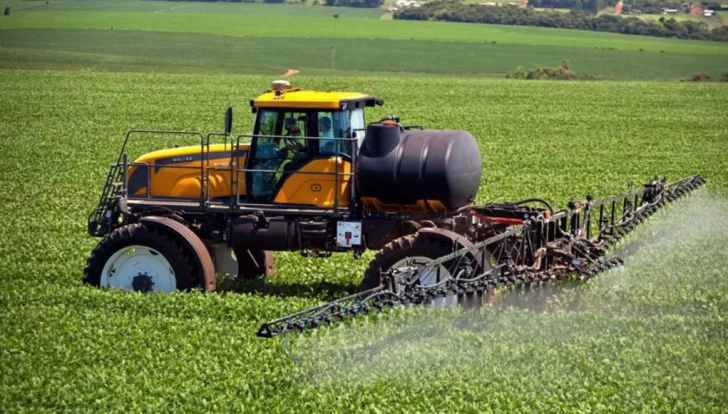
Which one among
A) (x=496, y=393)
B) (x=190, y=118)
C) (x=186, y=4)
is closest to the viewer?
(x=496, y=393)

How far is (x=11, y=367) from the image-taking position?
1177cm

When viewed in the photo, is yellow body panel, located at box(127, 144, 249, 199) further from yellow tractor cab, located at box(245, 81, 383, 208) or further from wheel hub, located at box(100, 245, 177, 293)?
wheel hub, located at box(100, 245, 177, 293)

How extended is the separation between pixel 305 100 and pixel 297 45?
71.3m

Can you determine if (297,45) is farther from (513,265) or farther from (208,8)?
(513,265)

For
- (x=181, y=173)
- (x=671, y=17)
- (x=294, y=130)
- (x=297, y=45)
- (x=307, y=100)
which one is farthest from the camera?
(x=671, y=17)

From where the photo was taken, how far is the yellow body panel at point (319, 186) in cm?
1478

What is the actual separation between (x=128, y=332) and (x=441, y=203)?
392cm

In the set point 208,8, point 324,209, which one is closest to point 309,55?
point 208,8

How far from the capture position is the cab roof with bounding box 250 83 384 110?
14.7 metres

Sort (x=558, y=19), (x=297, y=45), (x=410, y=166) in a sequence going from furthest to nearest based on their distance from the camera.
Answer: (x=558, y=19) → (x=297, y=45) → (x=410, y=166)

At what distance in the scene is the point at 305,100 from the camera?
1477cm

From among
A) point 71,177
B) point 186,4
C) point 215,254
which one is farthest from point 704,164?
point 186,4

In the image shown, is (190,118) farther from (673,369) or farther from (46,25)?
(46,25)

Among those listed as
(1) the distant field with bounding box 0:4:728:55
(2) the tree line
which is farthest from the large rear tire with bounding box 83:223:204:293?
(2) the tree line
